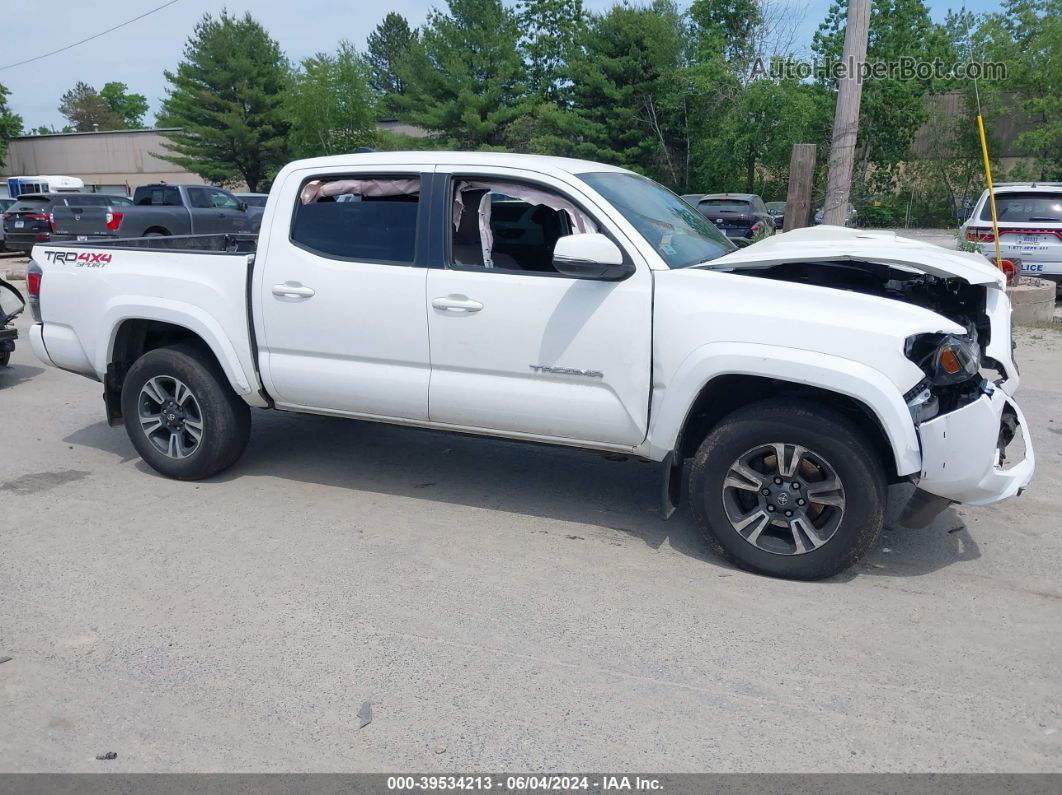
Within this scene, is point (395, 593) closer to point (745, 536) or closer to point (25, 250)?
point (745, 536)

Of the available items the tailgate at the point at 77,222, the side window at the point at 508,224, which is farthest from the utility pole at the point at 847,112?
the tailgate at the point at 77,222

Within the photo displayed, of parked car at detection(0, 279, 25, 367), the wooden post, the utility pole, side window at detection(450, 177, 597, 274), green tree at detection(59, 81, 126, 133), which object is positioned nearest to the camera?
side window at detection(450, 177, 597, 274)

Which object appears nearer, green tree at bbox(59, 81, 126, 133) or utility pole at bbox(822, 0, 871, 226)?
utility pole at bbox(822, 0, 871, 226)

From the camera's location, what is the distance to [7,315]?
877 centimetres

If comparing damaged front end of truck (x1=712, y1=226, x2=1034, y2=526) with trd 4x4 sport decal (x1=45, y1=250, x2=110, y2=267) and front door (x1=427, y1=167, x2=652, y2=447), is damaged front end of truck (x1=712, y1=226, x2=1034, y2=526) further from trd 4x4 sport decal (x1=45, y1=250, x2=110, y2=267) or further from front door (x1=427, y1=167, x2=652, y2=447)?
trd 4x4 sport decal (x1=45, y1=250, x2=110, y2=267)

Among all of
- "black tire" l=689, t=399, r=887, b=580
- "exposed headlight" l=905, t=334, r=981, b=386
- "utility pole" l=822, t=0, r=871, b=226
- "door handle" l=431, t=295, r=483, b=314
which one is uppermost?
"utility pole" l=822, t=0, r=871, b=226

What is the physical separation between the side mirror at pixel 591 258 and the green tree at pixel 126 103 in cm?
12236

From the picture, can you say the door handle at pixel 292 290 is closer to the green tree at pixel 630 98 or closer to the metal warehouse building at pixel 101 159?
the green tree at pixel 630 98

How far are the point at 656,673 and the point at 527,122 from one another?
1339 inches

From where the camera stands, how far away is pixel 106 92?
113688mm

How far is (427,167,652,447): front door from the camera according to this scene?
14.6ft

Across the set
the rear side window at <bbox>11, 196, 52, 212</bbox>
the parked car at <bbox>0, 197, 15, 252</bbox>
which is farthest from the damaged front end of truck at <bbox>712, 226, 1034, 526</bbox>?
the parked car at <bbox>0, 197, 15, 252</bbox>

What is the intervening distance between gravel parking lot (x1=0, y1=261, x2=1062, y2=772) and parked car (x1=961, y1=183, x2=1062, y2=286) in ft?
25.9

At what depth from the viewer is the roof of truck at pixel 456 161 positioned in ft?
15.9
